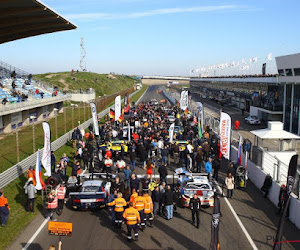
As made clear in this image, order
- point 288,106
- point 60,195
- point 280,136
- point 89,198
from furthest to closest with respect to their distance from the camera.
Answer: point 288,106 → point 280,136 → point 89,198 → point 60,195

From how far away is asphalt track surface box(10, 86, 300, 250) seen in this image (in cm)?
1066

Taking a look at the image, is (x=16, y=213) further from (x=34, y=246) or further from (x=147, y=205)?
(x=147, y=205)

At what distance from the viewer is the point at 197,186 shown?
14.1 meters

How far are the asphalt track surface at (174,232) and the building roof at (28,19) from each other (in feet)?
32.7

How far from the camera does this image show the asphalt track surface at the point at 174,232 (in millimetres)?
10664

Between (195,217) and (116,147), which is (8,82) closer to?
(116,147)

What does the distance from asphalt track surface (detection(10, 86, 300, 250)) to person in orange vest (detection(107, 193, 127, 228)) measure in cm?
32

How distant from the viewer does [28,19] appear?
20203 mm

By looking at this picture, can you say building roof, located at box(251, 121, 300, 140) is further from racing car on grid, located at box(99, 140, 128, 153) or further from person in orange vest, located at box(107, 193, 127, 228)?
person in orange vest, located at box(107, 193, 127, 228)

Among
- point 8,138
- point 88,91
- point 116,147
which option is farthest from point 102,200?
point 88,91

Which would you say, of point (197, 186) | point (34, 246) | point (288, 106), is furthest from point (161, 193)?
point (288, 106)

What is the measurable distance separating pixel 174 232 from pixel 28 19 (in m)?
14.9

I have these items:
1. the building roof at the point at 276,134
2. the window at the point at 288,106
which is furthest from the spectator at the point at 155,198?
the window at the point at 288,106

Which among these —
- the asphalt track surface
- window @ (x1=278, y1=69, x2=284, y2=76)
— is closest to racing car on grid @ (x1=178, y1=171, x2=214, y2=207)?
the asphalt track surface
